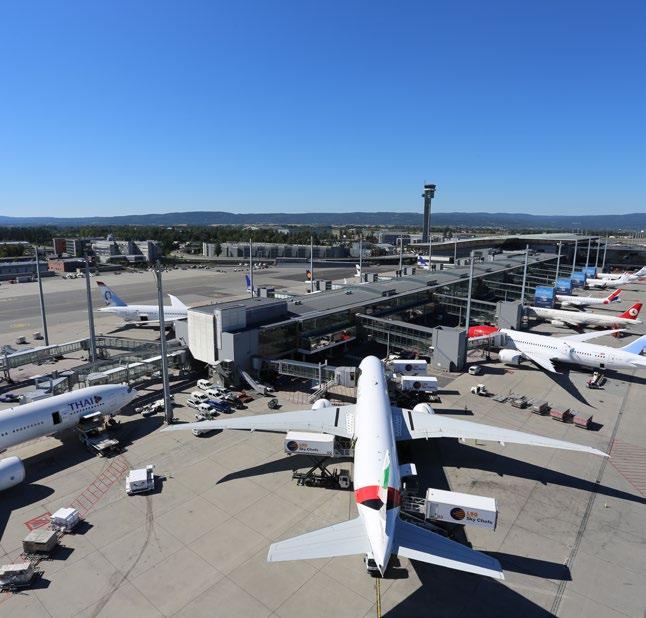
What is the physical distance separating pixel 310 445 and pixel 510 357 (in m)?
35.8

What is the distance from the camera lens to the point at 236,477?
31.0 metres

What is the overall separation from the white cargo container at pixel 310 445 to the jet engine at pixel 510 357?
34.2m

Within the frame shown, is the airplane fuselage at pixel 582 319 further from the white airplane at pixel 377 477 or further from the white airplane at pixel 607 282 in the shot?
the white airplane at pixel 377 477

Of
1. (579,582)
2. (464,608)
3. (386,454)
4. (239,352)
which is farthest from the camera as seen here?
(239,352)

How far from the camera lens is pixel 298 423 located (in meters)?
33.9

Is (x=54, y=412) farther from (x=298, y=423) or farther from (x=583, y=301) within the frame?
(x=583, y=301)

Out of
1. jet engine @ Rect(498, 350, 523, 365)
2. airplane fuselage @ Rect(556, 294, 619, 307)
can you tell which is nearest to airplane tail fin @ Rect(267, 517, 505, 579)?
jet engine @ Rect(498, 350, 523, 365)

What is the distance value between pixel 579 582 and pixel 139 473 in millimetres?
27686

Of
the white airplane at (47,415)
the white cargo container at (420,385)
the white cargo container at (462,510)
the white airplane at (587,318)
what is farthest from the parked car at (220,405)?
the white airplane at (587,318)

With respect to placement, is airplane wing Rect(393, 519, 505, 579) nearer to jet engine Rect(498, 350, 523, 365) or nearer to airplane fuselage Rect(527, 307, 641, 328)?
jet engine Rect(498, 350, 523, 365)

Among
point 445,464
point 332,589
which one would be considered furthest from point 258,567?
point 445,464

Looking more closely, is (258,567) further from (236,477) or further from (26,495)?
(26,495)

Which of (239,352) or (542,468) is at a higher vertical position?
(239,352)

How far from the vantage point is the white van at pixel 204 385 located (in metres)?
47.8
